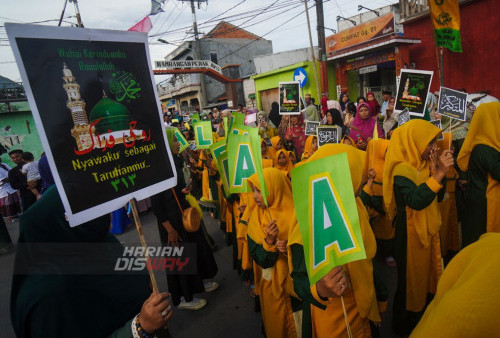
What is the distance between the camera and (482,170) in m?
2.64

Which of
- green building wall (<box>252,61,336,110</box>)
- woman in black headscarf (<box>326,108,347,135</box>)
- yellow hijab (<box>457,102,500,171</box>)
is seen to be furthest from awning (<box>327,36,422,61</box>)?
yellow hijab (<box>457,102,500,171</box>)

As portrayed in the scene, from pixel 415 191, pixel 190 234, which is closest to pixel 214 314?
pixel 190 234

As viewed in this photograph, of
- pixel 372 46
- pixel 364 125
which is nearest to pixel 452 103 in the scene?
pixel 364 125

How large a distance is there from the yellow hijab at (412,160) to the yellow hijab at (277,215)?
3.18ft

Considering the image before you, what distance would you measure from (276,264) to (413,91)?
2.94 m

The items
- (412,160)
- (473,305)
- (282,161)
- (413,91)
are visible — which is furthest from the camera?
(282,161)

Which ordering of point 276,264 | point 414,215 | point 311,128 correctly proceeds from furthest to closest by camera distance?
point 311,128 < point 414,215 < point 276,264

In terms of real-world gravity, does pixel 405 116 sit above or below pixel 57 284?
above

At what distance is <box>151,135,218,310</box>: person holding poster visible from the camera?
10.0ft

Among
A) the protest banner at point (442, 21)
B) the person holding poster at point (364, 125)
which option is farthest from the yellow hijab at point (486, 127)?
the protest banner at point (442, 21)

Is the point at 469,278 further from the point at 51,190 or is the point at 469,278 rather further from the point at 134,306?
the point at 51,190

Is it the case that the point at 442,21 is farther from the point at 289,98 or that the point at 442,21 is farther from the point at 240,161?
the point at 240,161

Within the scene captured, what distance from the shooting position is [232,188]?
2.50 metres

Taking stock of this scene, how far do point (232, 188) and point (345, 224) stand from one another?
1.44m
